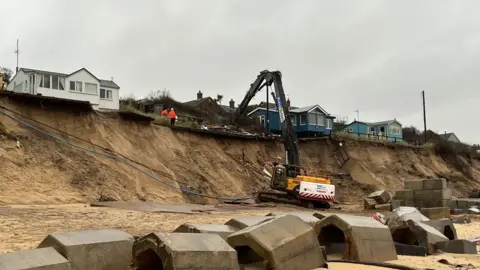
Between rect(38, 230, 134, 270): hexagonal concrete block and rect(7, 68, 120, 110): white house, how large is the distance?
33.4 meters

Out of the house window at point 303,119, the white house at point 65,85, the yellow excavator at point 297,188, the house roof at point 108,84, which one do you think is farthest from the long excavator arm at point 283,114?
the house window at point 303,119

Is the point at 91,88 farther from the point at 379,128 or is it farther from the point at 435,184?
the point at 379,128

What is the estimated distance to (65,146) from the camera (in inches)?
877

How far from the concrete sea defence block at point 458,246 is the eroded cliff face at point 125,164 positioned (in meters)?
14.1

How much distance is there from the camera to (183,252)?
5094 mm

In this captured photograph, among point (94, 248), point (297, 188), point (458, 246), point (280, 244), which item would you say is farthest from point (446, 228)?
point (297, 188)

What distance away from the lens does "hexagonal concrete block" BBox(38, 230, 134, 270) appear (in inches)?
214

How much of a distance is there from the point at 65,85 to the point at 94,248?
36.9 m

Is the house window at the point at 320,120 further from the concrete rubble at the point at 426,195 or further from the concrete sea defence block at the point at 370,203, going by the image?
the concrete rubble at the point at 426,195

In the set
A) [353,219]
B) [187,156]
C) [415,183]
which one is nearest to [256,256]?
[353,219]

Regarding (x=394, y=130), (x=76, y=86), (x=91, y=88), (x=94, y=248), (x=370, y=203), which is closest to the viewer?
(x=94, y=248)

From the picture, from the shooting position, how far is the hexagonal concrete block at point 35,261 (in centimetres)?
469

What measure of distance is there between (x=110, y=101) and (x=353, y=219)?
38027 mm

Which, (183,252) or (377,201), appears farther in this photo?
(377,201)
